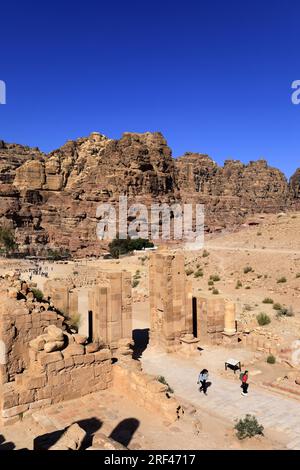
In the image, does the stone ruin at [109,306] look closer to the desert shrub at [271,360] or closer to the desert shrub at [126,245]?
the desert shrub at [271,360]

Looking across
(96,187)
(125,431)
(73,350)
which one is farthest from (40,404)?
(96,187)

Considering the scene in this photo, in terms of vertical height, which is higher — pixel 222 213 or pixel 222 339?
pixel 222 213

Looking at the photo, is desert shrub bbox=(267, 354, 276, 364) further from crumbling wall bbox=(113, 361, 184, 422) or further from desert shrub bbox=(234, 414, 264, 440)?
crumbling wall bbox=(113, 361, 184, 422)

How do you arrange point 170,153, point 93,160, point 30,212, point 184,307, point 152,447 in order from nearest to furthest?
point 152,447 < point 184,307 < point 30,212 < point 170,153 < point 93,160

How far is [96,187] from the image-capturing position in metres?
85.9

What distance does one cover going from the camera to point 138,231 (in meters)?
73.8

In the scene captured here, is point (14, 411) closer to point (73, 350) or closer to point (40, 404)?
point (40, 404)

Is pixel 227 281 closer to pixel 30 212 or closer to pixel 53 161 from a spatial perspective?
pixel 30 212

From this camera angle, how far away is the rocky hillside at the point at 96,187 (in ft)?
258

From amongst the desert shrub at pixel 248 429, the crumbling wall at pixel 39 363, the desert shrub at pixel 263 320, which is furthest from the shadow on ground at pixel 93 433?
the desert shrub at pixel 263 320

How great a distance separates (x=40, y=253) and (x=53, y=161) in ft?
166

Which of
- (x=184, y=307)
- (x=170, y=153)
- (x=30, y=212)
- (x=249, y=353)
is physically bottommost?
(x=249, y=353)

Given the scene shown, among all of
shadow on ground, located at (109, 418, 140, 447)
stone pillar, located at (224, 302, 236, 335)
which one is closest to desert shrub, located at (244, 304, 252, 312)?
stone pillar, located at (224, 302, 236, 335)
